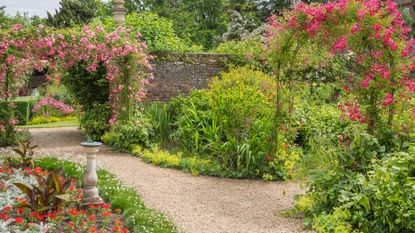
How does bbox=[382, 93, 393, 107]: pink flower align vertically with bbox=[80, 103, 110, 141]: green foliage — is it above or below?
above

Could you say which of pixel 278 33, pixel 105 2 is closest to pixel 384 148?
pixel 278 33

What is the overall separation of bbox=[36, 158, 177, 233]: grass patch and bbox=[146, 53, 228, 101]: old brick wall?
4579 millimetres

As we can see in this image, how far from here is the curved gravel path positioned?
15.0ft

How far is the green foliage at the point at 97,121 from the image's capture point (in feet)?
34.0

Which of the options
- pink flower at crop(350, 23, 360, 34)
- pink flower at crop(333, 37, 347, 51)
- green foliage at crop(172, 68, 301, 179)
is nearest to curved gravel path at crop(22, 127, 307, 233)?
green foliage at crop(172, 68, 301, 179)

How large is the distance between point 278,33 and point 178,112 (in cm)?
408

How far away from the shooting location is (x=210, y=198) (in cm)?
559

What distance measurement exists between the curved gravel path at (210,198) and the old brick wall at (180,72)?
132 inches

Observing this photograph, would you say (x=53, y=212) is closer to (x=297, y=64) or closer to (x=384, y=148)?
(x=384, y=148)

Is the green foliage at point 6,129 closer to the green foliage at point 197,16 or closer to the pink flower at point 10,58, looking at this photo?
the pink flower at point 10,58

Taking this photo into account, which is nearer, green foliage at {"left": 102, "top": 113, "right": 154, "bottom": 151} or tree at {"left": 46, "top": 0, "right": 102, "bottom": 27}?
green foliage at {"left": 102, "top": 113, "right": 154, "bottom": 151}

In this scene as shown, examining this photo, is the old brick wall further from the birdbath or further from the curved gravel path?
the birdbath

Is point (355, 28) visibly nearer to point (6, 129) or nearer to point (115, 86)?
point (115, 86)

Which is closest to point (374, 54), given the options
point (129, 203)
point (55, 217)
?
point (129, 203)
